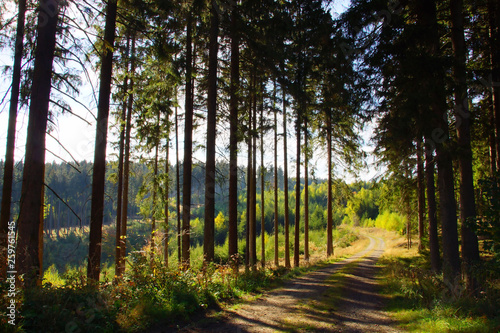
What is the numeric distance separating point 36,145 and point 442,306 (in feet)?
29.5

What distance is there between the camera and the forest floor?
5316 millimetres

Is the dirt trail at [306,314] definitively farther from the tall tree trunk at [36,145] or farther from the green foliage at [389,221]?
the green foliage at [389,221]

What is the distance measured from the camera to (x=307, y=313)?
6199mm

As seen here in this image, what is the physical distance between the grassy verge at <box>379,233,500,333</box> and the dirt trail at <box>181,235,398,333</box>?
1.52 feet

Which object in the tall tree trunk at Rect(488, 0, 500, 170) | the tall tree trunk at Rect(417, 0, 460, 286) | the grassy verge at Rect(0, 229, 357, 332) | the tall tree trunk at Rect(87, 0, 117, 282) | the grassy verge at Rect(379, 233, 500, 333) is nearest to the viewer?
the grassy verge at Rect(0, 229, 357, 332)

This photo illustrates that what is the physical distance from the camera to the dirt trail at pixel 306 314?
5297 mm

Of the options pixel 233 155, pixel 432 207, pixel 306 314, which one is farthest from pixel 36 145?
pixel 432 207

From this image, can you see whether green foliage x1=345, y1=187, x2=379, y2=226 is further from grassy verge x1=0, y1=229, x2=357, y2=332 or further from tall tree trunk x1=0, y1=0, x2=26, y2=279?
tall tree trunk x1=0, y1=0, x2=26, y2=279

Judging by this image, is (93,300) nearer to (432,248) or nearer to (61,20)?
(61,20)

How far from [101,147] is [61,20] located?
307cm

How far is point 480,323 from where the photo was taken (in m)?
4.73

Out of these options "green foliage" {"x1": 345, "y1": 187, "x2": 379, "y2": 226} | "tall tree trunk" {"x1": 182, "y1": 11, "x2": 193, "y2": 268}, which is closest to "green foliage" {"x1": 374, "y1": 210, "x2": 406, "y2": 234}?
"green foliage" {"x1": 345, "y1": 187, "x2": 379, "y2": 226}

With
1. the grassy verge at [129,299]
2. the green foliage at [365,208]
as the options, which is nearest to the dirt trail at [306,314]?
the grassy verge at [129,299]

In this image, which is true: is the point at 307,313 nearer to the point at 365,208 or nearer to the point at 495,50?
the point at 495,50
